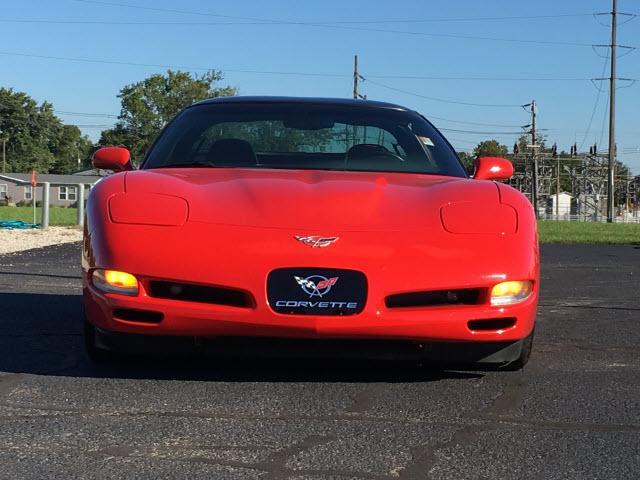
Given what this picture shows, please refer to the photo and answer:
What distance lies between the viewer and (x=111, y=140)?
79188 mm

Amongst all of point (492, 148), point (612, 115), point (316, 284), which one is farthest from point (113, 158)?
point (492, 148)

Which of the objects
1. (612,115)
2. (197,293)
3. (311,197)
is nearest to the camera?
(197,293)

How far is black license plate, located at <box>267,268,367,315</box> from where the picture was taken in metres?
3.55

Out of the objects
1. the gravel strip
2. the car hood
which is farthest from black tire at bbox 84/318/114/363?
the gravel strip

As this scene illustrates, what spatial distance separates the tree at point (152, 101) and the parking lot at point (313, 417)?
7389 cm

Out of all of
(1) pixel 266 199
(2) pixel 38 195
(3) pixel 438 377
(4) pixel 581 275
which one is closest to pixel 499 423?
(3) pixel 438 377

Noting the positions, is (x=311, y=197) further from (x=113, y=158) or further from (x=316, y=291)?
(x=113, y=158)

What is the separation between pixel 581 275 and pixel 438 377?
6.84 meters

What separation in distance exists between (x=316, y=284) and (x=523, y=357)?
46.2 inches

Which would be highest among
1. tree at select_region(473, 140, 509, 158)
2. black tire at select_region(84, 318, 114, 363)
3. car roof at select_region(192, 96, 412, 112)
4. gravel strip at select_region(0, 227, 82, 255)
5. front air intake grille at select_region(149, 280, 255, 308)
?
tree at select_region(473, 140, 509, 158)

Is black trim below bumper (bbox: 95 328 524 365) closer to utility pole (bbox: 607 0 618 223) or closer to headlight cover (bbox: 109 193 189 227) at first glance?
headlight cover (bbox: 109 193 189 227)

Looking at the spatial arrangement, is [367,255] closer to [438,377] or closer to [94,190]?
[438,377]

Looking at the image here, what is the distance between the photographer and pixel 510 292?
3.73m

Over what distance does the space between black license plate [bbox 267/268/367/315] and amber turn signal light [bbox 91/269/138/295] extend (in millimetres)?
566
